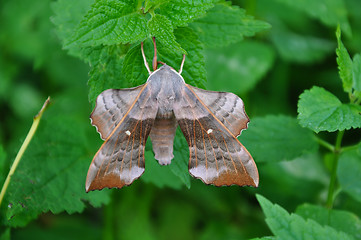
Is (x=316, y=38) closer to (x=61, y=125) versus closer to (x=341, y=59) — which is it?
(x=341, y=59)

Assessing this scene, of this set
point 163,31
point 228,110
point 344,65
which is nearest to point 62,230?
point 228,110

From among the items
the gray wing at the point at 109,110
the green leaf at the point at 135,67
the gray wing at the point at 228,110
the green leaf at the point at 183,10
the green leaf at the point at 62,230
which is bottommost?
the green leaf at the point at 62,230

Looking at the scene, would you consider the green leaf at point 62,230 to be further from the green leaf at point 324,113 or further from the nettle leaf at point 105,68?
the green leaf at point 324,113

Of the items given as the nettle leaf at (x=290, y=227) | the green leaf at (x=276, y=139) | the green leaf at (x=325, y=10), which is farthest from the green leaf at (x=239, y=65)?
the nettle leaf at (x=290, y=227)

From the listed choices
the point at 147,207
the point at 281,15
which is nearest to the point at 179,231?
the point at 147,207

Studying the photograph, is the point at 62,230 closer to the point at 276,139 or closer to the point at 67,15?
the point at 67,15

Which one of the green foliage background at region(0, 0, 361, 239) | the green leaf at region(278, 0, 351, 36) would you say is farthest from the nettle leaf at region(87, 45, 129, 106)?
the green leaf at region(278, 0, 351, 36)
